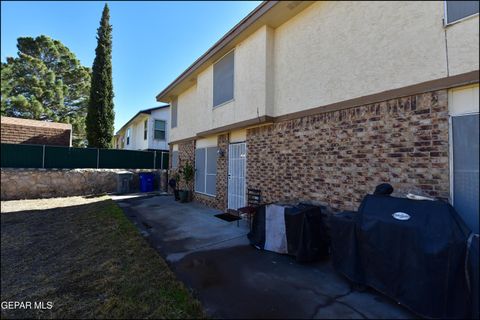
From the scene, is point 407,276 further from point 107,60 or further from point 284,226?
point 107,60

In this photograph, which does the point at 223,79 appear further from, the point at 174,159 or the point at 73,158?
the point at 73,158

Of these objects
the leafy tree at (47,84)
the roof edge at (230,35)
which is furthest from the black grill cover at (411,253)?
the leafy tree at (47,84)

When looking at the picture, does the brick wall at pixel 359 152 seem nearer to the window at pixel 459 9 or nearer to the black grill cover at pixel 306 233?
the black grill cover at pixel 306 233

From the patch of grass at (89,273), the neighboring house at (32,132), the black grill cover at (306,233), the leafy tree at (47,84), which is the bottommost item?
the patch of grass at (89,273)

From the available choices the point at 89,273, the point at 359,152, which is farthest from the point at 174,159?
the point at 359,152

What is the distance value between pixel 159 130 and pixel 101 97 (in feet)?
15.0

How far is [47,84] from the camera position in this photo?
16391 millimetres

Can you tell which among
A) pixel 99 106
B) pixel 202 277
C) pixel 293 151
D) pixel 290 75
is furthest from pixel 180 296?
pixel 99 106

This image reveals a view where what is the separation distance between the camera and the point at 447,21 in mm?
3176

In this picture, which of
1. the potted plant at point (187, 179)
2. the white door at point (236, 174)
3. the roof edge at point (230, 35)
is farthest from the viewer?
the potted plant at point (187, 179)

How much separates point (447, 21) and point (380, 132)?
1.70 metres

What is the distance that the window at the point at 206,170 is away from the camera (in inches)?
347

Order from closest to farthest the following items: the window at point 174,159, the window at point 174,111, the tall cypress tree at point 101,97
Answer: the window at point 174,111, the window at point 174,159, the tall cypress tree at point 101,97

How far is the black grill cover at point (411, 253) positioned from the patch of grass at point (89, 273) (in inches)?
85.9
